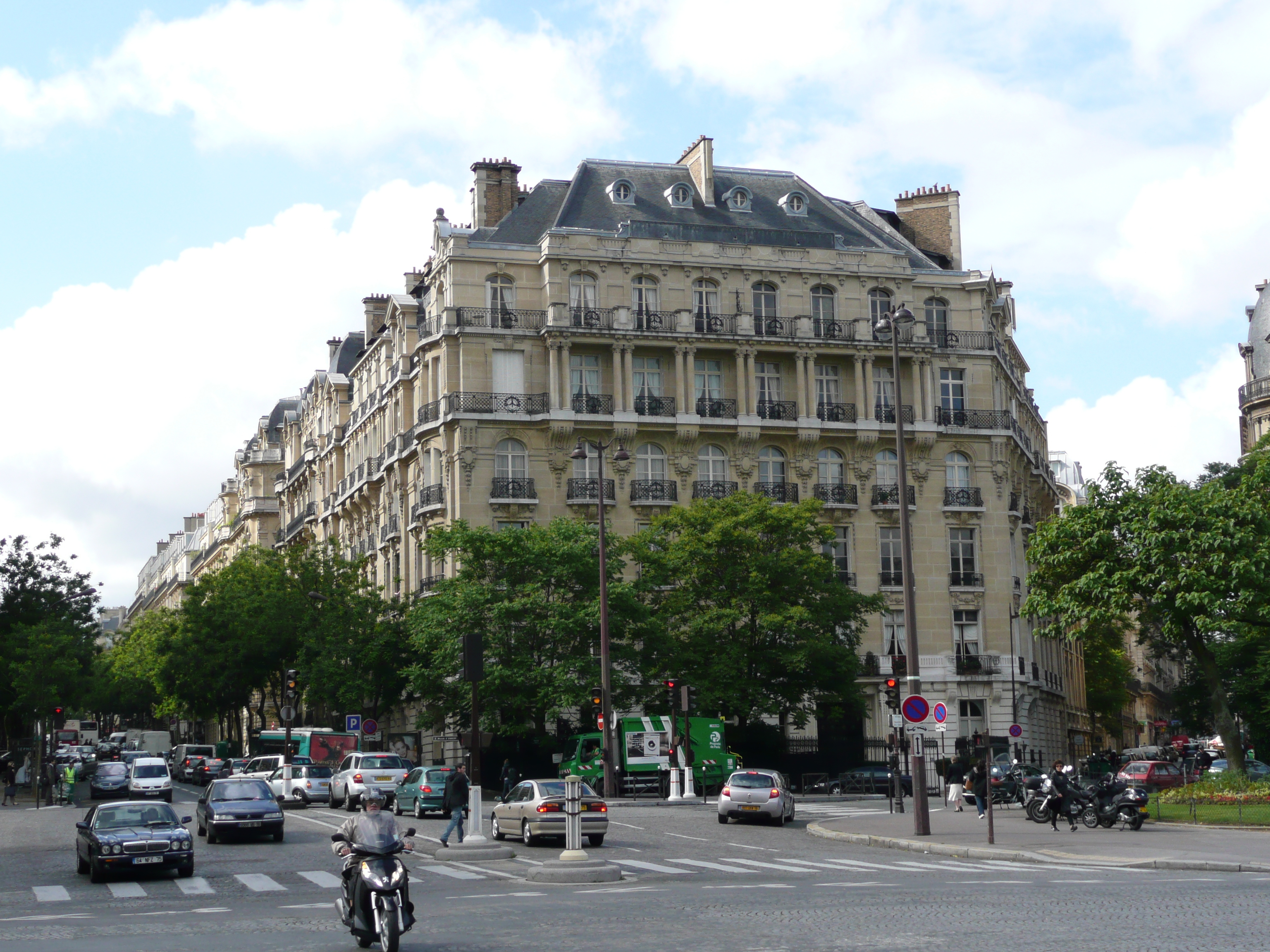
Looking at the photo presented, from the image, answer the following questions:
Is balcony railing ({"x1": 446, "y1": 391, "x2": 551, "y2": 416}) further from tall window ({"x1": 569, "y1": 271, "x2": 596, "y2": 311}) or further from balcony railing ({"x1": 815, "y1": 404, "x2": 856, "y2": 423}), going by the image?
balcony railing ({"x1": 815, "y1": 404, "x2": 856, "y2": 423})

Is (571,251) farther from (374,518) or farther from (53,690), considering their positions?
(53,690)

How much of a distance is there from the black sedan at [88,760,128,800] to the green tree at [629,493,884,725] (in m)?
20.3

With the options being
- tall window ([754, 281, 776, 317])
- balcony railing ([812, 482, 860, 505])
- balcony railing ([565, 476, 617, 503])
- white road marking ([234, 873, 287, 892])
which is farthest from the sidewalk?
tall window ([754, 281, 776, 317])

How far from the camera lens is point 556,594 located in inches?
2130

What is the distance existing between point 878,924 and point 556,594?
38.3m

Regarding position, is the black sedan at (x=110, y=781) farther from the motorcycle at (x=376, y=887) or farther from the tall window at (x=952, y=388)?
the motorcycle at (x=376, y=887)

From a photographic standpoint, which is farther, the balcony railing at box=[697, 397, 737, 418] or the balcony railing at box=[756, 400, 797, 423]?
the balcony railing at box=[756, 400, 797, 423]

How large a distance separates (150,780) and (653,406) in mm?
25147

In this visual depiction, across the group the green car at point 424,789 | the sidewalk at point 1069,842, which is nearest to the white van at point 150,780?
the green car at point 424,789

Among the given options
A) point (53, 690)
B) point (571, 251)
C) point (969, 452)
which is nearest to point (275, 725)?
point (53, 690)

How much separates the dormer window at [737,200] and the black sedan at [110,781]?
1391 inches

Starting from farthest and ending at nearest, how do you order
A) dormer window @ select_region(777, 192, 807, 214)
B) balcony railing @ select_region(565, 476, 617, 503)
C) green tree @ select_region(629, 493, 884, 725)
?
dormer window @ select_region(777, 192, 807, 214) → balcony railing @ select_region(565, 476, 617, 503) → green tree @ select_region(629, 493, 884, 725)

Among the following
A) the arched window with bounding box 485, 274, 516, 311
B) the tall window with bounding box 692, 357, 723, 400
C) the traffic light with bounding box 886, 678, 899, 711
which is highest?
the arched window with bounding box 485, 274, 516, 311

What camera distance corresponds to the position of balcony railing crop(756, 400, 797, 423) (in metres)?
66.5
